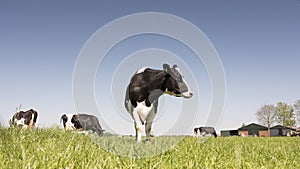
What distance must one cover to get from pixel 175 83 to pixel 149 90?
66 centimetres

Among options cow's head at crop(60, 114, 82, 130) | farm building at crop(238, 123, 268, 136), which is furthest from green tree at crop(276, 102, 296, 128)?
cow's head at crop(60, 114, 82, 130)

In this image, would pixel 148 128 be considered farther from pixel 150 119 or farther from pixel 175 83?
pixel 175 83

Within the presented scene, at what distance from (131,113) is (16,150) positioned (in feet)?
13.1

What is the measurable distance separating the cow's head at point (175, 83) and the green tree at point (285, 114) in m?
80.6

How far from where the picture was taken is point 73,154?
153 inches

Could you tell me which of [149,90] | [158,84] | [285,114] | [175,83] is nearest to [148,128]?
[149,90]

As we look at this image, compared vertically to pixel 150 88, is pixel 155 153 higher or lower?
lower

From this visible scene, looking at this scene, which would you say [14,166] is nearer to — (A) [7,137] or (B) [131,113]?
(A) [7,137]

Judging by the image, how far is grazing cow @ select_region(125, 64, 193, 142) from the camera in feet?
25.2

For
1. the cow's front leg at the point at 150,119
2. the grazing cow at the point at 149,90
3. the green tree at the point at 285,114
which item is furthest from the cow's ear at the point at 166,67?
the green tree at the point at 285,114

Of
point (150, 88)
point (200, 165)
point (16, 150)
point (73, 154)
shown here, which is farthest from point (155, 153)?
point (150, 88)

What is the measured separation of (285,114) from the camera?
83.9 m

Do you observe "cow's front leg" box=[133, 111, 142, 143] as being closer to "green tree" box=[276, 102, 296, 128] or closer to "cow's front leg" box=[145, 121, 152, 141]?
"cow's front leg" box=[145, 121, 152, 141]

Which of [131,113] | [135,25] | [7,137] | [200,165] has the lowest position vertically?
[200,165]
